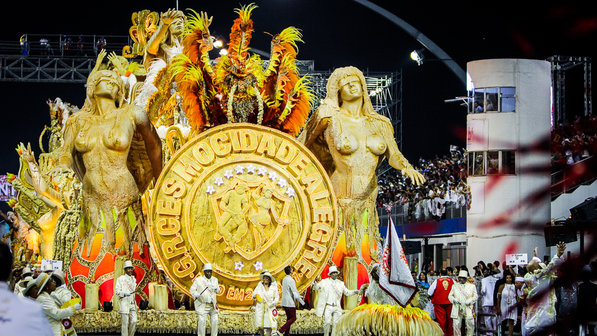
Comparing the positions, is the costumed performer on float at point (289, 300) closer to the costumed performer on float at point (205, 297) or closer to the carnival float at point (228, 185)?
the carnival float at point (228, 185)

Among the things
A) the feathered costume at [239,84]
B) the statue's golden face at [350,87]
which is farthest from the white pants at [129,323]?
the statue's golden face at [350,87]

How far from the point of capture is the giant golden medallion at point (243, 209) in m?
14.7

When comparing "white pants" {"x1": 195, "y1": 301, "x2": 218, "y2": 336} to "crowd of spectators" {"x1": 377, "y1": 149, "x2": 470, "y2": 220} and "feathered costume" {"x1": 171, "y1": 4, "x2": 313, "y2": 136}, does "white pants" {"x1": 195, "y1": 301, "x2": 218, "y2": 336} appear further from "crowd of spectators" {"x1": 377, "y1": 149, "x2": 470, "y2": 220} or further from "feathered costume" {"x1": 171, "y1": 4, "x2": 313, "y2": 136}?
"crowd of spectators" {"x1": 377, "y1": 149, "x2": 470, "y2": 220}

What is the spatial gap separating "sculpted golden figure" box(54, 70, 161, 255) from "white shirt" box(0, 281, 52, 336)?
466 inches

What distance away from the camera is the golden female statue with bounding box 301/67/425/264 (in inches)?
603

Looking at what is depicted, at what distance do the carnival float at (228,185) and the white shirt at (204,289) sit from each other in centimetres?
62

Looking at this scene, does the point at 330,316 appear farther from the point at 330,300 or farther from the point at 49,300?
the point at 49,300

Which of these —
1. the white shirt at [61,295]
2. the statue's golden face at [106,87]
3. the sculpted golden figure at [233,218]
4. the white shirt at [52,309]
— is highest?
the statue's golden face at [106,87]

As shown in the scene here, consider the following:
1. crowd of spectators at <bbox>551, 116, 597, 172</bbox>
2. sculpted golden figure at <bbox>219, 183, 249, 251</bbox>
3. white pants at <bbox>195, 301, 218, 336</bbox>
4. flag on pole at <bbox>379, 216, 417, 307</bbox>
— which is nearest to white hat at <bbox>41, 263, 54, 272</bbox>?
white pants at <bbox>195, 301, 218, 336</bbox>

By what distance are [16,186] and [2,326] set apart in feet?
94.6

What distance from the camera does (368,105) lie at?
51.9 ft

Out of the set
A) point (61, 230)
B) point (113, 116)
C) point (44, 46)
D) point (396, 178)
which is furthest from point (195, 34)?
point (396, 178)

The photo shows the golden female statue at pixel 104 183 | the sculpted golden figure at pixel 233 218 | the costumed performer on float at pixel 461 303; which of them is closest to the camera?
the sculpted golden figure at pixel 233 218

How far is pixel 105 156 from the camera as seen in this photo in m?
15.0
